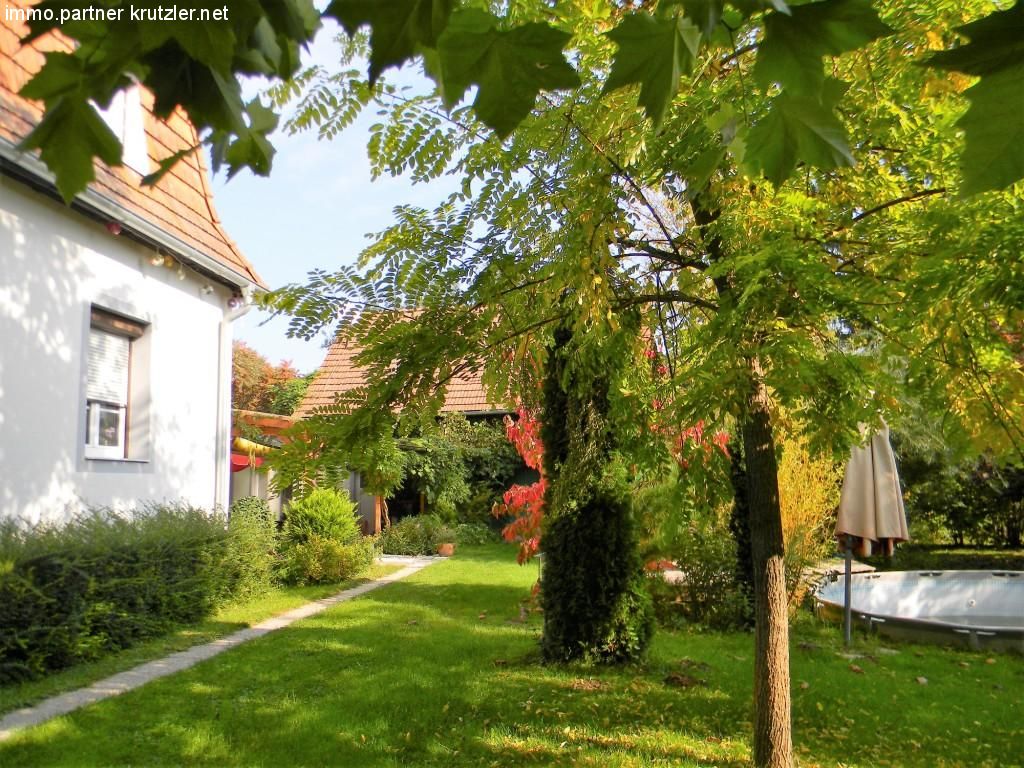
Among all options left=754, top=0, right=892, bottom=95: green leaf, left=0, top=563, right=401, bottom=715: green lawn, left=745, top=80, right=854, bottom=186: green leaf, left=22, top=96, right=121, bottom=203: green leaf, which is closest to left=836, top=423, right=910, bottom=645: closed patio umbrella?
left=0, top=563, right=401, bottom=715: green lawn

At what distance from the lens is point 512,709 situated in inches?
214

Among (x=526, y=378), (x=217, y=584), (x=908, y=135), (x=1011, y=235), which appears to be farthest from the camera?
(x=217, y=584)

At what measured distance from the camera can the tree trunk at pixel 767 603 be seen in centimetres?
426

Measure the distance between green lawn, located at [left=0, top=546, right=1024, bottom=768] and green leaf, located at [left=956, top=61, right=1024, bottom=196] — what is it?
4413mm

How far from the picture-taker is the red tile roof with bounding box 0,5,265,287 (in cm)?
625

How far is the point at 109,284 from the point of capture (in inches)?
314

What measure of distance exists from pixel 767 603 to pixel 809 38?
13.3ft

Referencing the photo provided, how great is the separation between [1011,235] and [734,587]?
7369 mm

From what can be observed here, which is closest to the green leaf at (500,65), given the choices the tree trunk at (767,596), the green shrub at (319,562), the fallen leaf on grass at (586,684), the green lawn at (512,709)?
the tree trunk at (767,596)

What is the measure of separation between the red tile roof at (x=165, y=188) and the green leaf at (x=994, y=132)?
6183mm

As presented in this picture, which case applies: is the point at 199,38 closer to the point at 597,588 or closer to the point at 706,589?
the point at 597,588

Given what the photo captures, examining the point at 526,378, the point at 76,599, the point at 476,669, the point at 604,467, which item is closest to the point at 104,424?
the point at 76,599

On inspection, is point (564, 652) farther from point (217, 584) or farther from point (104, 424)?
point (104, 424)

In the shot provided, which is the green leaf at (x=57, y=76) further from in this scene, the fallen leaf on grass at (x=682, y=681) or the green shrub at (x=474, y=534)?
the green shrub at (x=474, y=534)
